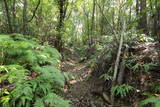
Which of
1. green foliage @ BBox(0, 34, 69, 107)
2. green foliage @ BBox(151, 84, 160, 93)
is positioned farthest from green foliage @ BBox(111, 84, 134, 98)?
green foliage @ BBox(0, 34, 69, 107)

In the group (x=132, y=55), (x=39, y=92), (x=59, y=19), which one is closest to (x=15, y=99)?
(x=39, y=92)

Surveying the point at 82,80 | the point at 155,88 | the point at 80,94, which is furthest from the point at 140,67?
the point at 82,80

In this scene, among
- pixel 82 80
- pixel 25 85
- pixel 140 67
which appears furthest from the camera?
pixel 82 80

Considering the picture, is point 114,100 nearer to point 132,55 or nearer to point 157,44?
point 132,55

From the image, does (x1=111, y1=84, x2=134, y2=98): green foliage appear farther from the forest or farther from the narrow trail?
the narrow trail

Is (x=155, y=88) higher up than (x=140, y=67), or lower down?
lower down

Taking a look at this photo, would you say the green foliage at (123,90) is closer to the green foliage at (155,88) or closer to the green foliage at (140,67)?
the green foliage at (155,88)

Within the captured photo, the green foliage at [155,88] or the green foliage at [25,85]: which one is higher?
the green foliage at [25,85]

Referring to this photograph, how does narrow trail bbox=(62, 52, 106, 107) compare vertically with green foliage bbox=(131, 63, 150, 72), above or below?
below

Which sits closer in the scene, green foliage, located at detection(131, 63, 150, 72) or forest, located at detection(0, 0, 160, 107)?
forest, located at detection(0, 0, 160, 107)

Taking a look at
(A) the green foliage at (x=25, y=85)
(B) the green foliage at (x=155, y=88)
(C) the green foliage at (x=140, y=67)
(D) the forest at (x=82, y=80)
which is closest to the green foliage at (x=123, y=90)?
(D) the forest at (x=82, y=80)

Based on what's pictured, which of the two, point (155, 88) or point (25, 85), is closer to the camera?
point (25, 85)

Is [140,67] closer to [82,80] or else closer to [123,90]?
[123,90]

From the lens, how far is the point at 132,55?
427 centimetres
